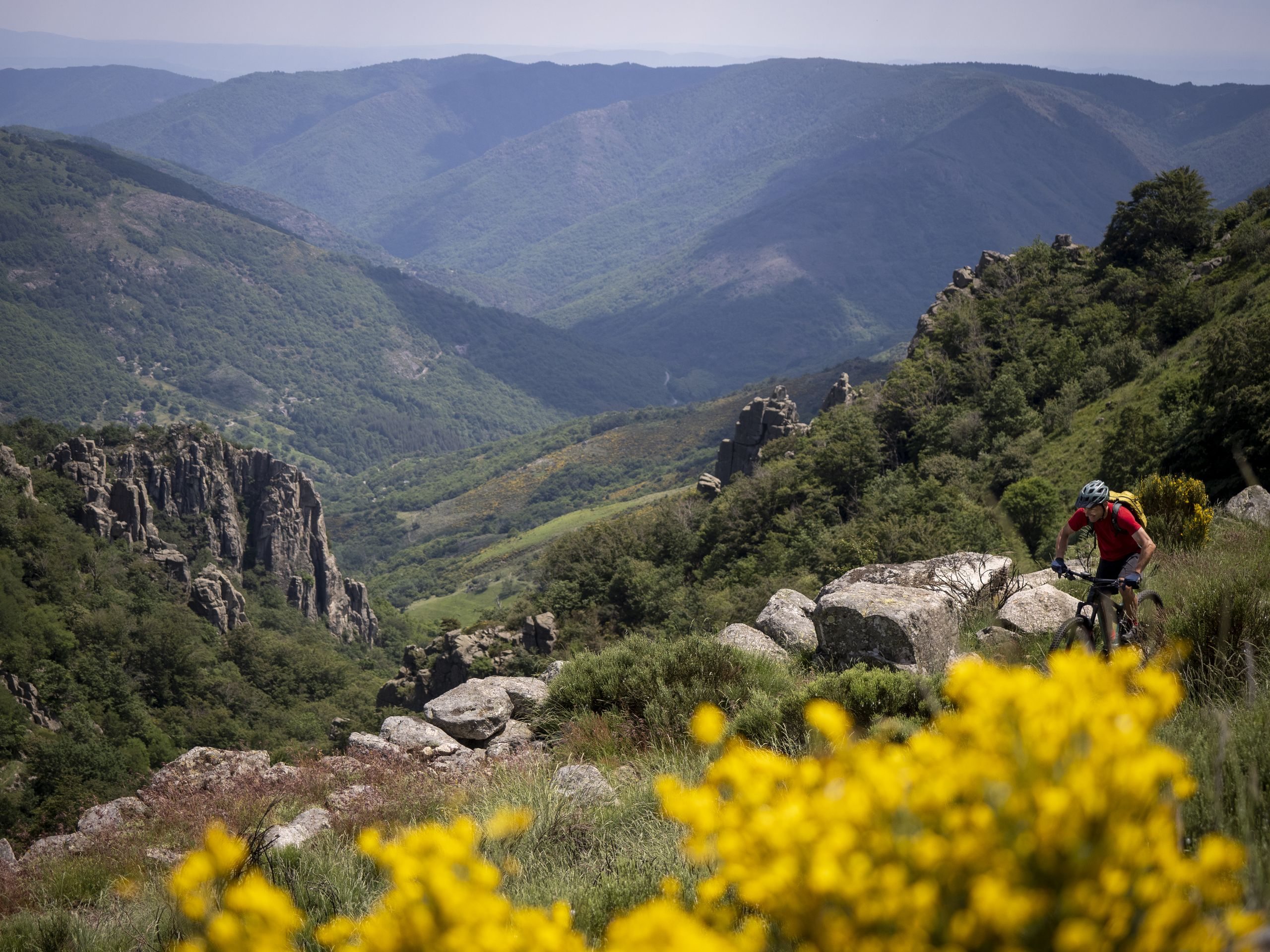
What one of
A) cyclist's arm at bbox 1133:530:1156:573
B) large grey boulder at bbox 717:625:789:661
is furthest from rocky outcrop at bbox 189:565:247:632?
cyclist's arm at bbox 1133:530:1156:573

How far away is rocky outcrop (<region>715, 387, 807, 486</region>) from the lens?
52.5 meters

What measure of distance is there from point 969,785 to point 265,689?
6395cm

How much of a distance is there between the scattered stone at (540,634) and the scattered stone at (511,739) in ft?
63.5

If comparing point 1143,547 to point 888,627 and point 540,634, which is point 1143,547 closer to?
point 888,627

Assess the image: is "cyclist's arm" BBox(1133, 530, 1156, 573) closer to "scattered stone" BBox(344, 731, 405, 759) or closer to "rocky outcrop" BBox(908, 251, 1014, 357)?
"scattered stone" BBox(344, 731, 405, 759)

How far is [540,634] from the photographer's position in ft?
101

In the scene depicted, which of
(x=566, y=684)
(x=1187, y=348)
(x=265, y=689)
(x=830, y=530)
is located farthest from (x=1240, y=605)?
(x=265, y=689)

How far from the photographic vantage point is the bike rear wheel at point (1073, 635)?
700cm

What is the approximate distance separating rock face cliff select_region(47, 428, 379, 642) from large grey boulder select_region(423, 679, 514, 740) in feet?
265

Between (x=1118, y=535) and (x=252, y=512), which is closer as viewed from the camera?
(x=1118, y=535)

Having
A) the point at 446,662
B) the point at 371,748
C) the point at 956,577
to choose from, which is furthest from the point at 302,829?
the point at 446,662

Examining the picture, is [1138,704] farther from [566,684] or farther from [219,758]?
[219,758]

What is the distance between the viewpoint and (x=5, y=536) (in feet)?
176

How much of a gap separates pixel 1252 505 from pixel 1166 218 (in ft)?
131
